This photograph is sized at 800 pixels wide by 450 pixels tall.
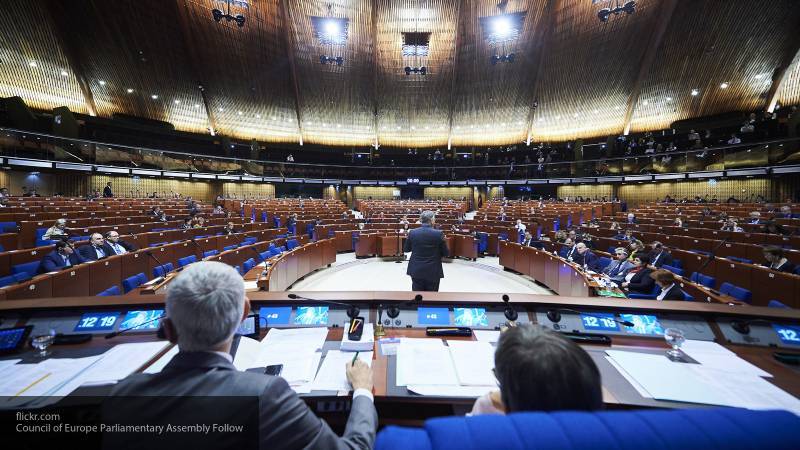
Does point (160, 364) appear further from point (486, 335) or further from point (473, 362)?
point (486, 335)

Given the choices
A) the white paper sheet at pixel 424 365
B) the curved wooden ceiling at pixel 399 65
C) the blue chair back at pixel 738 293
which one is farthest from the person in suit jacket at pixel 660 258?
the curved wooden ceiling at pixel 399 65

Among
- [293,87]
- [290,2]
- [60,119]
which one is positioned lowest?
[60,119]

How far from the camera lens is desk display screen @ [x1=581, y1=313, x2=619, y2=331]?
2070 mm

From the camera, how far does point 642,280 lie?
4531 millimetres

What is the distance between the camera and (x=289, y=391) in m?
0.91

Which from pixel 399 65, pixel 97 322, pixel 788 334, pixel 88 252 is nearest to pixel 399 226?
pixel 88 252

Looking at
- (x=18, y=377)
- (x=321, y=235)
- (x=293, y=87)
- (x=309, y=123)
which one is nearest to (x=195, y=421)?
(x=18, y=377)

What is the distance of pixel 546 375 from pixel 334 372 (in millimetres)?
1110

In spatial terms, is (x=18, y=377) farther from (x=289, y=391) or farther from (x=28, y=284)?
→ (x=28, y=284)

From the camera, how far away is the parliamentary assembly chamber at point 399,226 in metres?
0.88

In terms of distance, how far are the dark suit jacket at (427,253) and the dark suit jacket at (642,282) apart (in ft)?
9.51

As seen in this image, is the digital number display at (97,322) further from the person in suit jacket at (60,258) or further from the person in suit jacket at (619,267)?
the person in suit jacket at (619,267)

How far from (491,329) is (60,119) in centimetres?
2596

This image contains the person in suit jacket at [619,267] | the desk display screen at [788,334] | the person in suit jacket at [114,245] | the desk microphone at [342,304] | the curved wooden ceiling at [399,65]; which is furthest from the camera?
the curved wooden ceiling at [399,65]
